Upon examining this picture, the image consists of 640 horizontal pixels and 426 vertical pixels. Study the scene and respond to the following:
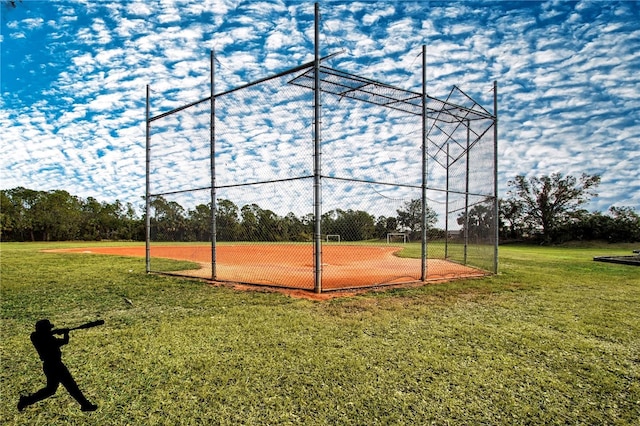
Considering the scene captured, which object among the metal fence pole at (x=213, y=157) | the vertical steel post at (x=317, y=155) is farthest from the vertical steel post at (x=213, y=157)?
the vertical steel post at (x=317, y=155)

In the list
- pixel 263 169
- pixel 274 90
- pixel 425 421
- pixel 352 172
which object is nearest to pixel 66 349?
pixel 425 421

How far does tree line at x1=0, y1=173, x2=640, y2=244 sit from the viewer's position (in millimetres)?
8133

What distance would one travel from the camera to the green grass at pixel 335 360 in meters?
2.50

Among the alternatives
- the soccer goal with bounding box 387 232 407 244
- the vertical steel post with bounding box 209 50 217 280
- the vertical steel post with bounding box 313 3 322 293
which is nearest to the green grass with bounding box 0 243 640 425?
the vertical steel post with bounding box 313 3 322 293

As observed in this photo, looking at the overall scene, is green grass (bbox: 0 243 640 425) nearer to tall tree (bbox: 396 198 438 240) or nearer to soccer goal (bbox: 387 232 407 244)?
tall tree (bbox: 396 198 438 240)

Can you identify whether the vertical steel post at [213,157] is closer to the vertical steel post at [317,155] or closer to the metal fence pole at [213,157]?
the metal fence pole at [213,157]

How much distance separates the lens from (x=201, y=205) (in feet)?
29.0

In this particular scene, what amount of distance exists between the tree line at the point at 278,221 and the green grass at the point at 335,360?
2264mm

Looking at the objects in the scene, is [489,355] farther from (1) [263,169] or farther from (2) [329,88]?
(2) [329,88]

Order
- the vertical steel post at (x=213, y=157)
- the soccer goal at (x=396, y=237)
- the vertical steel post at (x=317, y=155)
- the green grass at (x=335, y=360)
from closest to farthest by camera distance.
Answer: the green grass at (x=335, y=360)
the vertical steel post at (x=317, y=155)
the vertical steel post at (x=213, y=157)
the soccer goal at (x=396, y=237)

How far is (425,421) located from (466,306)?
12.3 ft

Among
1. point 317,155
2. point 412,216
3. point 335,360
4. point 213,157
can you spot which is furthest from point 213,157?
point 335,360

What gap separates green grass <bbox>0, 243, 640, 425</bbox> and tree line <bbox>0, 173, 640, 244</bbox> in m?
2.26

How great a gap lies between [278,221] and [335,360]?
4.81 meters
